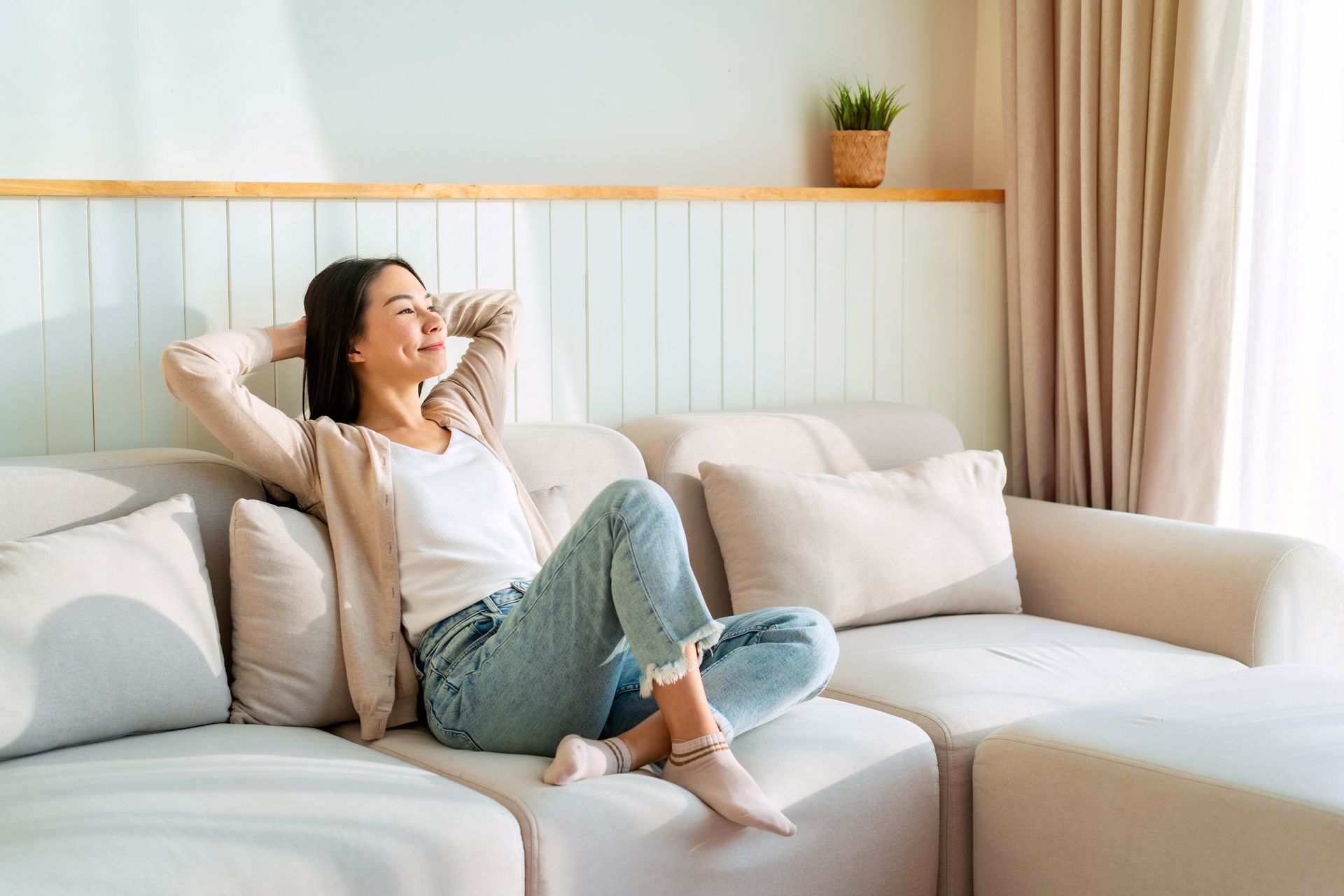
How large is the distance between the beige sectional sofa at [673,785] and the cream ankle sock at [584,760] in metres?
0.02

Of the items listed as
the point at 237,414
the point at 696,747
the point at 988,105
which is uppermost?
the point at 988,105

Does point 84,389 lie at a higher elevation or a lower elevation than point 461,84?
lower

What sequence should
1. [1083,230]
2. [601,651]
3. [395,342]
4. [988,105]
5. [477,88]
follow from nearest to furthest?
1. [601,651]
2. [395,342]
3. [477,88]
4. [1083,230]
5. [988,105]

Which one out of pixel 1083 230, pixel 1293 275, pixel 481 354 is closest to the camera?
pixel 481 354

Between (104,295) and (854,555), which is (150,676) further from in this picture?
(854,555)

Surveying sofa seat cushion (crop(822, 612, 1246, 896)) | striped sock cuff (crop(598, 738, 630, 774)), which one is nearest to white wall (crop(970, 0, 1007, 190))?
sofa seat cushion (crop(822, 612, 1246, 896))

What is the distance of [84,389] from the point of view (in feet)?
7.02

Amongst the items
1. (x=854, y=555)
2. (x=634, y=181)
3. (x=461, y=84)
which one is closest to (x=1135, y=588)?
(x=854, y=555)

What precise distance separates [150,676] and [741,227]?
5.42 feet

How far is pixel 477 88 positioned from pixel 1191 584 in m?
1.68

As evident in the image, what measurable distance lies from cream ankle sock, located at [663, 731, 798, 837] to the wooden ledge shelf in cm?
125

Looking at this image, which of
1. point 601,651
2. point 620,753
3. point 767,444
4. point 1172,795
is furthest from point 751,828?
point 767,444

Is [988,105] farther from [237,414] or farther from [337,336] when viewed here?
[237,414]

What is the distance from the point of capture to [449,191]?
8.11ft
